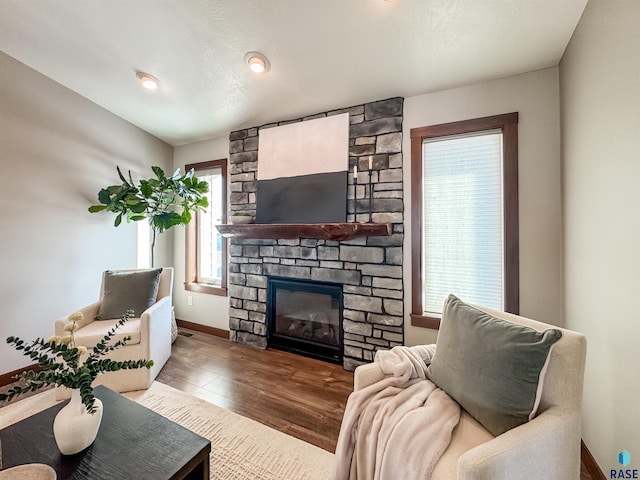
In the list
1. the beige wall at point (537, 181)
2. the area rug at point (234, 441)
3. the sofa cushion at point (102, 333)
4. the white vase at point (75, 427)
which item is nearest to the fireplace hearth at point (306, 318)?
the area rug at point (234, 441)

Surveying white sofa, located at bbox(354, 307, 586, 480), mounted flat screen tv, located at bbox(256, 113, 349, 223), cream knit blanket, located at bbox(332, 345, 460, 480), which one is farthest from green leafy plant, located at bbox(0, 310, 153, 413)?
mounted flat screen tv, located at bbox(256, 113, 349, 223)

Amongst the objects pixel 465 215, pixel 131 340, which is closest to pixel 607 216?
pixel 465 215

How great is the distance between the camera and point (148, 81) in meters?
2.47

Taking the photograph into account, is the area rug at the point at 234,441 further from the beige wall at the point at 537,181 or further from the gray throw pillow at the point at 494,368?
the beige wall at the point at 537,181

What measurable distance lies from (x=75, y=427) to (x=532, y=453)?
65.7 inches

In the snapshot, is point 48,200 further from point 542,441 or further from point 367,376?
point 542,441

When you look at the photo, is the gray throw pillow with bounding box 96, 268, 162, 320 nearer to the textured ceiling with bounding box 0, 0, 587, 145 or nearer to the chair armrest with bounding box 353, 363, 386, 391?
the textured ceiling with bounding box 0, 0, 587, 145

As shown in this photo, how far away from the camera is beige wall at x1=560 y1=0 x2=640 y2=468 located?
3.79ft

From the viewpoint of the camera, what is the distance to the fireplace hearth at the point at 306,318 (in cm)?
277

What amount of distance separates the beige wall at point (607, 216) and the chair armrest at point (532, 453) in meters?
0.39

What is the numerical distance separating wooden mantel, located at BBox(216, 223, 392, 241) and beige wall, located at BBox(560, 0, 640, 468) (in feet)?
4.02

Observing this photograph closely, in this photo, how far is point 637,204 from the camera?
1129mm

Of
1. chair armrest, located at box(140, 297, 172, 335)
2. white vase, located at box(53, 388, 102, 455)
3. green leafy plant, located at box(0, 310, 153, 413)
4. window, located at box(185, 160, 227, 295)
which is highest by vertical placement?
window, located at box(185, 160, 227, 295)

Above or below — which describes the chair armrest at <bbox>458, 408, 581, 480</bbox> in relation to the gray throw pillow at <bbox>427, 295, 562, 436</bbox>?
below
